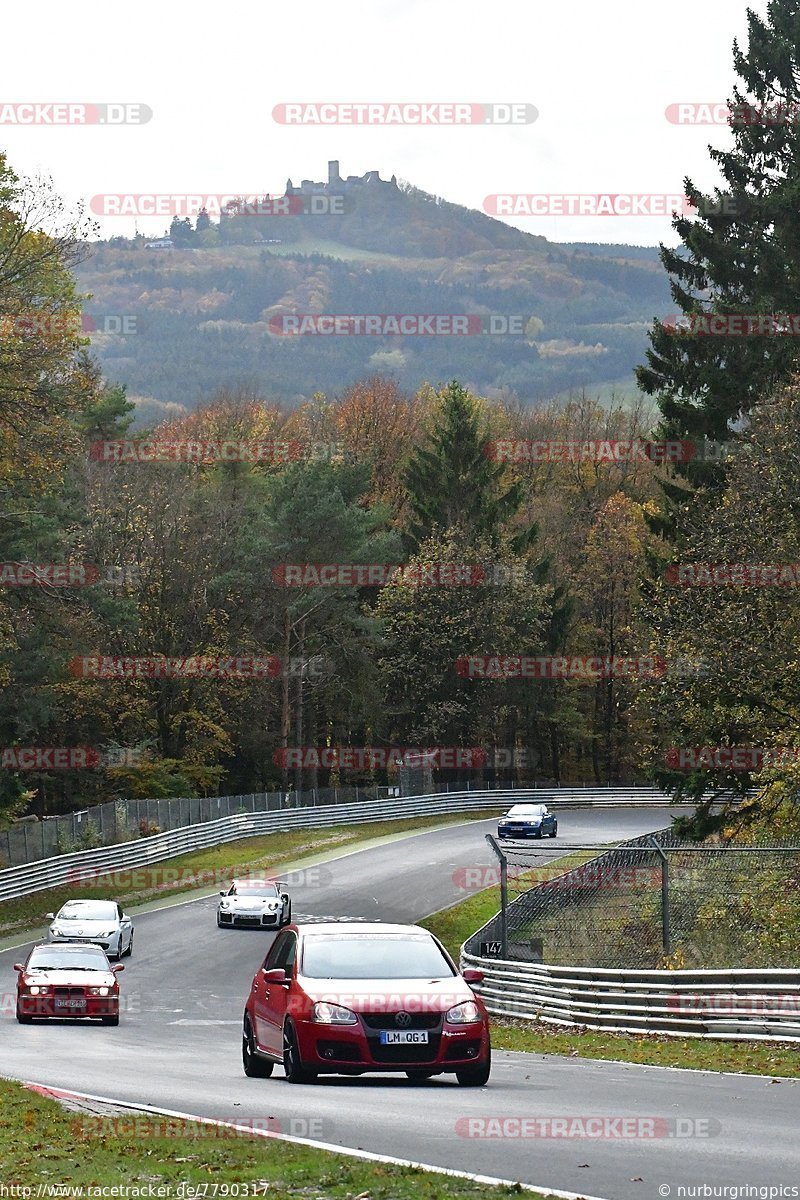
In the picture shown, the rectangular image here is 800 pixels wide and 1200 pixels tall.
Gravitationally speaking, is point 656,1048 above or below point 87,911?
above

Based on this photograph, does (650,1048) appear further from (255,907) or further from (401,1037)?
(255,907)

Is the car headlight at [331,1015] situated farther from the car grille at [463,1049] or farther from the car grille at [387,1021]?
the car grille at [463,1049]

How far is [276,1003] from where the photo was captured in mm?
13961

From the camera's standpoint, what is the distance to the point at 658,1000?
65.7ft

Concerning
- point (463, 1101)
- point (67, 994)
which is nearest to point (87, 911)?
point (67, 994)

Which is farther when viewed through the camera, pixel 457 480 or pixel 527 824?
pixel 457 480

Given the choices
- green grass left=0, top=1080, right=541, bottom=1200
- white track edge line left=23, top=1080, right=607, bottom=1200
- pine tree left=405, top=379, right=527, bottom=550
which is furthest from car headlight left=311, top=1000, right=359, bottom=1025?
pine tree left=405, top=379, right=527, bottom=550

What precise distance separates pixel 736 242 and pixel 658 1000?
2754cm

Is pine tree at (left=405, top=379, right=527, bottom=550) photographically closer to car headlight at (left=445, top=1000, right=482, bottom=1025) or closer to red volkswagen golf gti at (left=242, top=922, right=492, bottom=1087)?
red volkswagen golf gti at (left=242, top=922, right=492, bottom=1087)

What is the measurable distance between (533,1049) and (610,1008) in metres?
2.05

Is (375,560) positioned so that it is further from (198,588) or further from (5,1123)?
(5,1123)

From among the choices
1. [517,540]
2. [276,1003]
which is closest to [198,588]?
[517,540]

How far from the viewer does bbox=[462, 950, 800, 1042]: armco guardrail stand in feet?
58.4

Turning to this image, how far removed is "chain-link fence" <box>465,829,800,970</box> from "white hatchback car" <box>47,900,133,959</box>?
12452 mm
